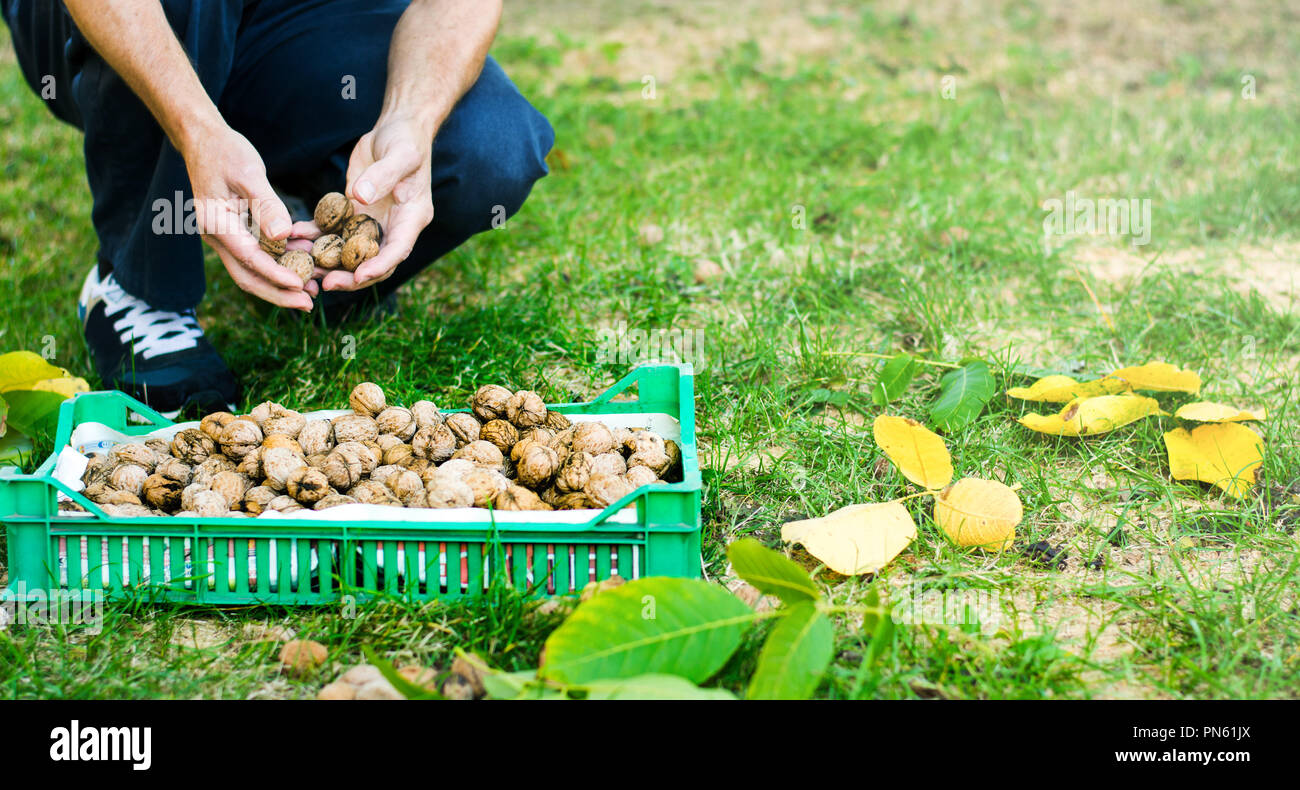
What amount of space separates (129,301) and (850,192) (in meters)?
1.98

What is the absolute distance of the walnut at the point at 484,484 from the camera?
60.7 inches

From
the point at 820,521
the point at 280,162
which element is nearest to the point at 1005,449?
the point at 820,521

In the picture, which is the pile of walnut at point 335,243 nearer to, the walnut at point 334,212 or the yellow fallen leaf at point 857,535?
the walnut at point 334,212

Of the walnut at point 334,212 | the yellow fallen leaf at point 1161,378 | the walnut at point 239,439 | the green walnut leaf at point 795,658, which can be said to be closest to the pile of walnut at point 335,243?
the walnut at point 334,212

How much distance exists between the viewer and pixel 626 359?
2.26 metres

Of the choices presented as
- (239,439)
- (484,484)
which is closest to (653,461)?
(484,484)

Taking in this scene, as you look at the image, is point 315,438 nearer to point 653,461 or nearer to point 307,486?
point 307,486

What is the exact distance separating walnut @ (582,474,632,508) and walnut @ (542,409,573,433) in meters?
0.24

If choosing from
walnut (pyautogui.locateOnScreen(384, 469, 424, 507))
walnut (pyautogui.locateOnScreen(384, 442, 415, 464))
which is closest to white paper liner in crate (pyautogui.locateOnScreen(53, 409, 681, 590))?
walnut (pyautogui.locateOnScreen(384, 469, 424, 507))

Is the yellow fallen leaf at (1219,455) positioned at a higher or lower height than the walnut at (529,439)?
lower

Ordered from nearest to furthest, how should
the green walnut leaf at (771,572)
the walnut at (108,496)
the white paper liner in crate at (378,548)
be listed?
the green walnut leaf at (771,572) < the white paper liner in crate at (378,548) < the walnut at (108,496)

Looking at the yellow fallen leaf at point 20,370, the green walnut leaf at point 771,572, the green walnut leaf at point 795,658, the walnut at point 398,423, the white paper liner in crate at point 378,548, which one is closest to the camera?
the green walnut leaf at point 795,658

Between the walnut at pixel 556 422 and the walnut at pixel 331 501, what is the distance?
0.37m
